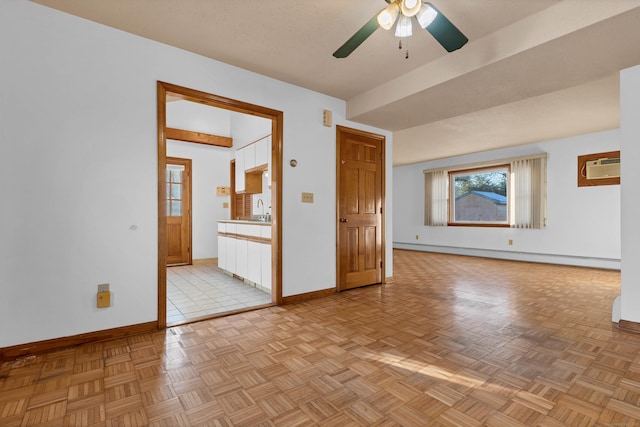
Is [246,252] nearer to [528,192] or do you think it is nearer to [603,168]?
[528,192]

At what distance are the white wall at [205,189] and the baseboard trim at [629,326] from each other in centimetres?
614

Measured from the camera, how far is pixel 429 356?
2008mm

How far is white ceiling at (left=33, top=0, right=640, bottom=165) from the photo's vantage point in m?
2.07

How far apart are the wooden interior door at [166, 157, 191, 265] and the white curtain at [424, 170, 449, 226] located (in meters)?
5.83

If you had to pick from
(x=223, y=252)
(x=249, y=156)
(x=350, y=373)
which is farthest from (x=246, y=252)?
(x=350, y=373)

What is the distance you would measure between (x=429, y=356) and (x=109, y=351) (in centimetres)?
224

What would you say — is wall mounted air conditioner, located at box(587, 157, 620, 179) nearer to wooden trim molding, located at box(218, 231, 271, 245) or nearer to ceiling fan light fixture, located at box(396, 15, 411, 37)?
ceiling fan light fixture, located at box(396, 15, 411, 37)

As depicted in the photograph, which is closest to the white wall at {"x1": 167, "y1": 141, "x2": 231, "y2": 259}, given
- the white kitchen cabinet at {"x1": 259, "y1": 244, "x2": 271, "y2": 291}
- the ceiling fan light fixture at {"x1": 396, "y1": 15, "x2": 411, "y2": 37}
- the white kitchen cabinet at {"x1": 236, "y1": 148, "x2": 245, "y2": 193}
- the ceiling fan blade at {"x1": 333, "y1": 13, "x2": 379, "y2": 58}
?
the white kitchen cabinet at {"x1": 236, "y1": 148, "x2": 245, "y2": 193}

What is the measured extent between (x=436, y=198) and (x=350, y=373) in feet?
22.1

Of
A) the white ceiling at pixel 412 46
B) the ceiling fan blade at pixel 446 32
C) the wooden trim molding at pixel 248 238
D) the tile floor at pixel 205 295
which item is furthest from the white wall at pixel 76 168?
the ceiling fan blade at pixel 446 32

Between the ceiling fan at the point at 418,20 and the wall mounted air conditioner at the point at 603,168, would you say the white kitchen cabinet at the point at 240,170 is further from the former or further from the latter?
the wall mounted air conditioner at the point at 603,168

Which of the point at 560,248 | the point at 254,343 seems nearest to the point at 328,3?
the point at 254,343

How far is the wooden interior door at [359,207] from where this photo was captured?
3.82 m

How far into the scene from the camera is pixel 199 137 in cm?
607
